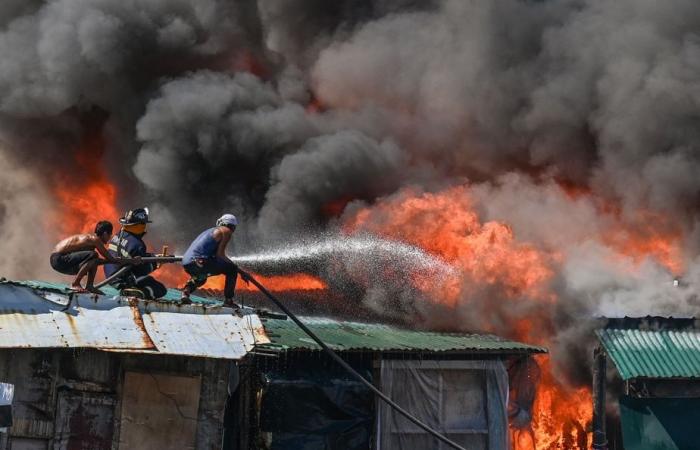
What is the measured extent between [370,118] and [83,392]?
16801 mm

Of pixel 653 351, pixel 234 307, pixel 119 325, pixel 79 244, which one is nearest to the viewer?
pixel 119 325

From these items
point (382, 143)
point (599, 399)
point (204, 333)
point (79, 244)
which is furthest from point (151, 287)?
point (382, 143)

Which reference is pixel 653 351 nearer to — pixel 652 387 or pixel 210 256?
pixel 652 387

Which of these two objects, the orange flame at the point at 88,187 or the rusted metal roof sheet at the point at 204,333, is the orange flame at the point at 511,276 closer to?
the rusted metal roof sheet at the point at 204,333

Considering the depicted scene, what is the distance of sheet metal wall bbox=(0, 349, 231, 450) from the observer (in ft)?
38.8

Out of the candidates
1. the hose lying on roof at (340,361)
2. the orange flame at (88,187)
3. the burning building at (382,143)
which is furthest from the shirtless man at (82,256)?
the orange flame at (88,187)

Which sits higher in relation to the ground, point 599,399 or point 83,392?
Answer: point 599,399

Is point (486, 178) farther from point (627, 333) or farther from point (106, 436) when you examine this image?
point (106, 436)

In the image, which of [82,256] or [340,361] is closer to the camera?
[340,361]

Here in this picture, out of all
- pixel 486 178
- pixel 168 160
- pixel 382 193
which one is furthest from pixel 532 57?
pixel 168 160

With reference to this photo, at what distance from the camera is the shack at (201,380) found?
38.8 feet

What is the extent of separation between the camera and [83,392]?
12.3 meters

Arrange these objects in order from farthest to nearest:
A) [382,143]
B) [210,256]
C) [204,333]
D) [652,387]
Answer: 1. [382,143]
2. [652,387]
3. [210,256]
4. [204,333]

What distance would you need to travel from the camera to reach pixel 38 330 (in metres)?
11.5
